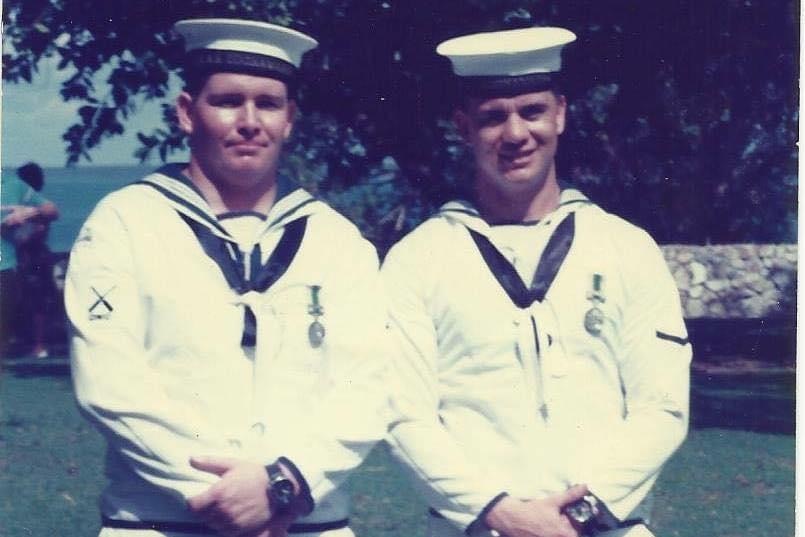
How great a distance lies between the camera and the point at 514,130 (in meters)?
3.92

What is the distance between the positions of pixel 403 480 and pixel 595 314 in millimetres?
664

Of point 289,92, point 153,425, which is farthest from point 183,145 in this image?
point 153,425

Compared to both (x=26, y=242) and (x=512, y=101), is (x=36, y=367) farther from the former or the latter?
(x=512, y=101)

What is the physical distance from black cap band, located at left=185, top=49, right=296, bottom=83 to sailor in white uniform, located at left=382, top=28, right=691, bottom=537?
0.53 meters

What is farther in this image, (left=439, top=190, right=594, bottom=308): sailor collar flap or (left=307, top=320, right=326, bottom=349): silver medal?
(left=439, top=190, right=594, bottom=308): sailor collar flap

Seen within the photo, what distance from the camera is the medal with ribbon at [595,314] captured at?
387 cm

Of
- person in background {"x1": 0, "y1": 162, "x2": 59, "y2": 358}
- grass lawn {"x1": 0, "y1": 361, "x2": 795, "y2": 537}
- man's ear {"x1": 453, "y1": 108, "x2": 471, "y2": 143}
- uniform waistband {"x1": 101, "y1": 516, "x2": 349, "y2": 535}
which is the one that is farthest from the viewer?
person in background {"x1": 0, "y1": 162, "x2": 59, "y2": 358}

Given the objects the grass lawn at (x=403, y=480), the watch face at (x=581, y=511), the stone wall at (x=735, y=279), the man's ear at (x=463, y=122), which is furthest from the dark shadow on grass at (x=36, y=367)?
the stone wall at (x=735, y=279)

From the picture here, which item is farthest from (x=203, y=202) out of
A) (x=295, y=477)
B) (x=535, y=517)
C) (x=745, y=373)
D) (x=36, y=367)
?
(x=745, y=373)

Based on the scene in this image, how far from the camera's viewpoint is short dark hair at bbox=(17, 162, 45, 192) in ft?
14.3

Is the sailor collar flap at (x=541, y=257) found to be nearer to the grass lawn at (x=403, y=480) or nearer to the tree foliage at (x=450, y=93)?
the tree foliage at (x=450, y=93)

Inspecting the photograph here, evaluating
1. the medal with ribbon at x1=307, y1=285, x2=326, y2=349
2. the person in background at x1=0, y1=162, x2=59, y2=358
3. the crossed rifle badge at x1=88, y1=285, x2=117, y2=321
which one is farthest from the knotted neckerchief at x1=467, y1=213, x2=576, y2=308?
the person in background at x1=0, y1=162, x2=59, y2=358

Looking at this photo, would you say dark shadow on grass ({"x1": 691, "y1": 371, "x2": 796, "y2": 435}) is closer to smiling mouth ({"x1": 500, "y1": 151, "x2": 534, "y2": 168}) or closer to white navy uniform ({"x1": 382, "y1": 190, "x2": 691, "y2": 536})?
white navy uniform ({"x1": 382, "y1": 190, "x2": 691, "y2": 536})

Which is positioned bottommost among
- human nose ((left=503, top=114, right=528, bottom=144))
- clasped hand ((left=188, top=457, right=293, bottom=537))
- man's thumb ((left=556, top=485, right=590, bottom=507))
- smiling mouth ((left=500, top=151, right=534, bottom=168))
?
man's thumb ((left=556, top=485, right=590, bottom=507))
